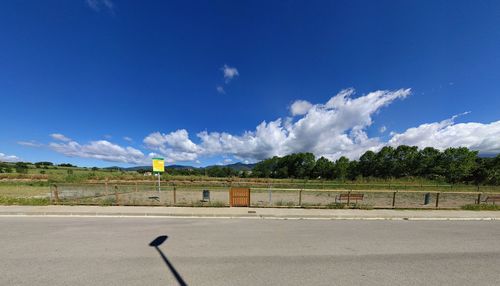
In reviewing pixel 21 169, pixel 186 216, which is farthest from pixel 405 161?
pixel 21 169

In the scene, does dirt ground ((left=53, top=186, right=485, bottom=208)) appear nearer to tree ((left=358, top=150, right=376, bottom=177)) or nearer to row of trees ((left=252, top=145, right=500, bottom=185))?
row of trees ((left=252, top=145, right=500, bottom=185))

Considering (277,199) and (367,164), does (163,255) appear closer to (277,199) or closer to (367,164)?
(277,199)

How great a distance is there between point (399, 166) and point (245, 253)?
78541mm

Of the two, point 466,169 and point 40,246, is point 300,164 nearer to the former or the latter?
point 466,169

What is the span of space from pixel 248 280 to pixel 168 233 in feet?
13.5

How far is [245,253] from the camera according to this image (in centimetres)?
542

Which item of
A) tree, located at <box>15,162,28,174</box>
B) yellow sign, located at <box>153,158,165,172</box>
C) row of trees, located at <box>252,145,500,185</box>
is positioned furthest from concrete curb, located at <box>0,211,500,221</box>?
tree, located at <box>15,162,28,174</box>

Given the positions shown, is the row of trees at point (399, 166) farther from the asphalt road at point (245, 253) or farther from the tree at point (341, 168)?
the asphalt road at point (245, 253)

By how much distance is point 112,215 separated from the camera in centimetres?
996

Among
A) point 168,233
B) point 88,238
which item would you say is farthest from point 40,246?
point 168,233

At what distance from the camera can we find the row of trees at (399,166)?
52812 millimetres

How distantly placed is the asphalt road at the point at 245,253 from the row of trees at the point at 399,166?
54180 mm

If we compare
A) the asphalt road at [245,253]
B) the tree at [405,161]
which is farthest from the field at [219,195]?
the tree at [405,161]

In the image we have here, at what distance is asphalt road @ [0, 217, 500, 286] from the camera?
13.6ft
